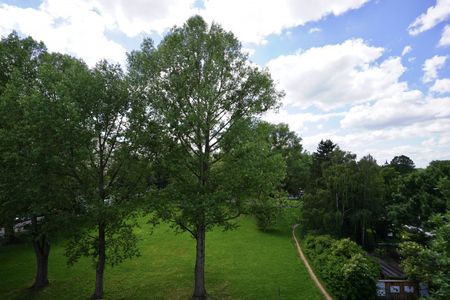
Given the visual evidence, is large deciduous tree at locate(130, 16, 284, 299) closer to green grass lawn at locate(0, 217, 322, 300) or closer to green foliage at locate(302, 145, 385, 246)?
green grass lawn at locate(0, 217, 322, 300)

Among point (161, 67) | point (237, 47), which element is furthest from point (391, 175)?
point (161, 67)

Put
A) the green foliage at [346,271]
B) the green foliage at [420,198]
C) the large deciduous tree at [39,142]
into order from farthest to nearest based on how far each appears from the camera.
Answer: the green foliage at [420,198], the green foliage at [346,271], the large deciduous tree at [39,142]

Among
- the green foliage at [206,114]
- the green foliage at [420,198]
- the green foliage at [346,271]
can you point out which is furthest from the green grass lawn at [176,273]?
the green foliage at [420,198]

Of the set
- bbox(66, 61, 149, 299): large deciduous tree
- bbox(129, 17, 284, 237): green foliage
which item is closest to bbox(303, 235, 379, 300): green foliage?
bbox(129, 17, 284, 237): green foliage

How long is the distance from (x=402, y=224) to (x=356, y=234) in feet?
20.3

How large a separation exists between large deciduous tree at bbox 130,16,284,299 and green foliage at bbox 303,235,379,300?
310 inches

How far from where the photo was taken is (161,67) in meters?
18.6

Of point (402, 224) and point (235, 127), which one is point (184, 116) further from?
point (402, 224)

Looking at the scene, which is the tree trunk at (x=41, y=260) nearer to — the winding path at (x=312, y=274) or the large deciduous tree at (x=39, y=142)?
the large deciduous tree at (x=39, y=142)

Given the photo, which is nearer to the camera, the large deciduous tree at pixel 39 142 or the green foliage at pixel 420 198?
the large deciduous tree at pixel 39 142

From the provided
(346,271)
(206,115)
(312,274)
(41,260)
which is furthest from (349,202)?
(41,260)

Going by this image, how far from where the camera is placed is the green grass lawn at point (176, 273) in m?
20.9

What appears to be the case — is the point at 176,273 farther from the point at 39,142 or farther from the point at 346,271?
the point at 39,142

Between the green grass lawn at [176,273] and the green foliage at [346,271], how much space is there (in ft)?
4.33
